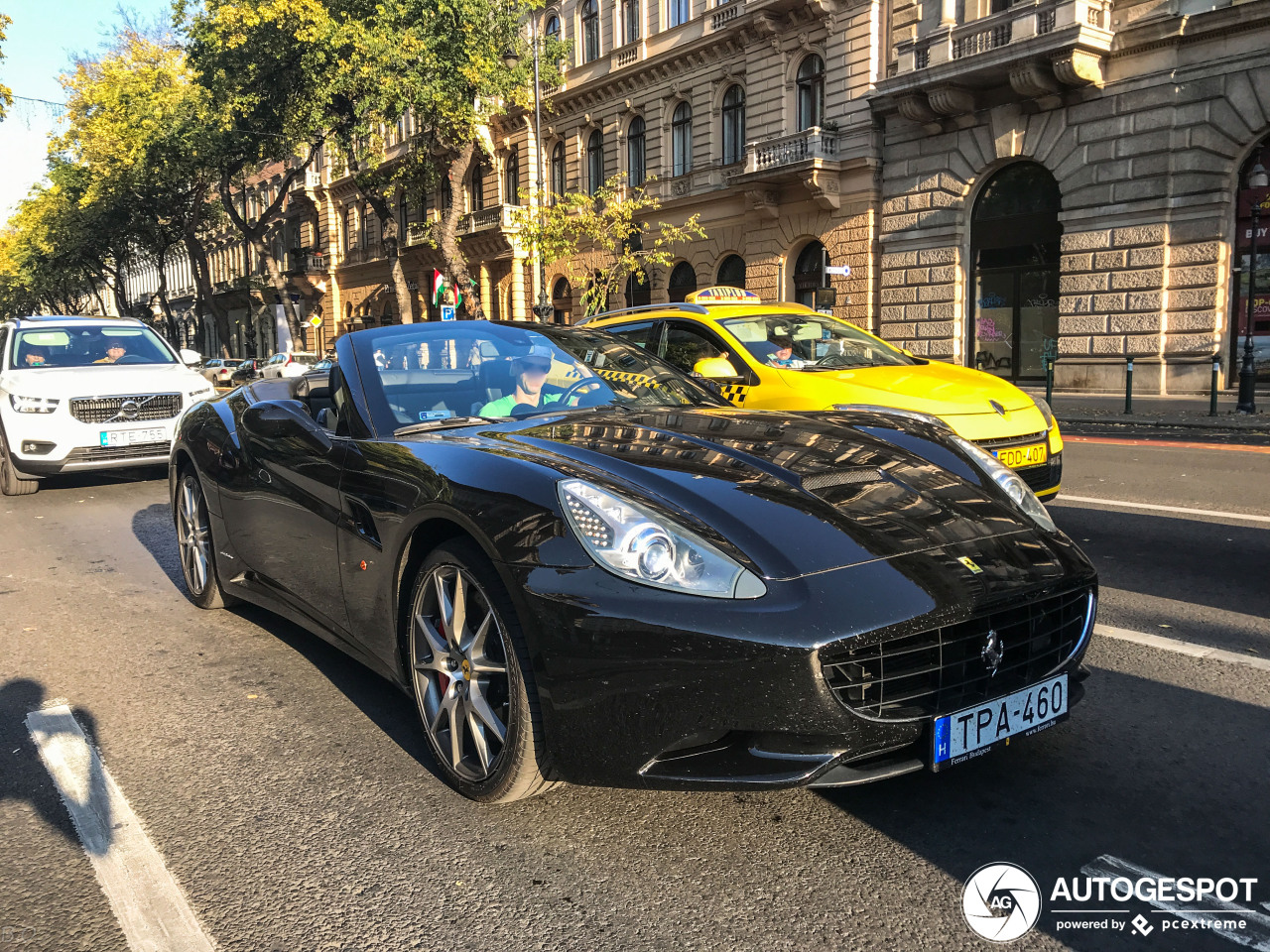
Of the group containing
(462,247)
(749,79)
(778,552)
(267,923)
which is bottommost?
(267,923)

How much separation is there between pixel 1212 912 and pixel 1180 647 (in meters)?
2.14

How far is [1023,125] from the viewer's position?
2139 centimetres

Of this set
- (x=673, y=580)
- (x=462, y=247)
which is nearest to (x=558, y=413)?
(x=673, y=580)

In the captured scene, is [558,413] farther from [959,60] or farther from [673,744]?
[959,60]

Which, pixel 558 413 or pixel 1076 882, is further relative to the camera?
pixel 558 413

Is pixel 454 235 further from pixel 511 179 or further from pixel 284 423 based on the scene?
pixel 284 423

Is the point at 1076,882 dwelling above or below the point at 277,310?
below

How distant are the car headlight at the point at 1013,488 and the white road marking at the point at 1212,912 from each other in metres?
0.98

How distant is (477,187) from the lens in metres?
40.1

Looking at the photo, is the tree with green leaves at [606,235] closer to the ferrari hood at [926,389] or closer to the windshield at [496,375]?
the ferrari hood at [926,389]

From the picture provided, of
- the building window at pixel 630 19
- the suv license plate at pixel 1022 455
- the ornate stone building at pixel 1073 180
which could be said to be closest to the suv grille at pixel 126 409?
the suv license plate at pixel 1022 455

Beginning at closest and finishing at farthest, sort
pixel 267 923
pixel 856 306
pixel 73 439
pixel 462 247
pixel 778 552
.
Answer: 1. pixel 267 923
2. pixel 778 552
3. pixel 73 439
4. pixel 856 306
5. pixel 462 247

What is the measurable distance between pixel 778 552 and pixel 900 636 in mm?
339

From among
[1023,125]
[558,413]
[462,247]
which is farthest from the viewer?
[462,247]
